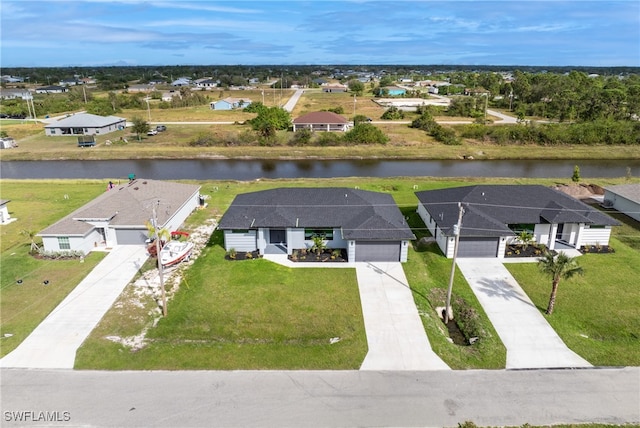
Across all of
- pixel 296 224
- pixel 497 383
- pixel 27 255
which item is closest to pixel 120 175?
pixel 27 255

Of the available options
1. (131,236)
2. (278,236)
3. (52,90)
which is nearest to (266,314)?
(278,236)

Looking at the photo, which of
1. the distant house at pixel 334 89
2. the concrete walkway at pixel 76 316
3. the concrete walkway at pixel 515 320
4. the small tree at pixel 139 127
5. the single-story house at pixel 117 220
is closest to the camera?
the concrete walkway at pixel 76 316

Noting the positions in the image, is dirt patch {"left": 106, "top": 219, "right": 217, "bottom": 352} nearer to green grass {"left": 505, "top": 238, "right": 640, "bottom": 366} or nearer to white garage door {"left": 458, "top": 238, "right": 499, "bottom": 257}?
white garage door {"left": 458, "top": 238, "right": 499, "bottom": 257}

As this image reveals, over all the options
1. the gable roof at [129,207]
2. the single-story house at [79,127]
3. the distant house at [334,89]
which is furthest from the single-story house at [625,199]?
the distant house at [334,89]

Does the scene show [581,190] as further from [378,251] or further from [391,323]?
[391,323]

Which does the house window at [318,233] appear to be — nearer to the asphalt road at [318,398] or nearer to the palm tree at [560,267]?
the asphalt road at [318,398]

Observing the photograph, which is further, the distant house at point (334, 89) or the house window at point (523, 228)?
the distant house at point (334, 89)

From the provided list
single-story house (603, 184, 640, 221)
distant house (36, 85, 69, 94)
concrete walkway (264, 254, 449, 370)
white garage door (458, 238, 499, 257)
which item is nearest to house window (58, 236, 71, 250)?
concrete walkway (264, 254, 449, 370)

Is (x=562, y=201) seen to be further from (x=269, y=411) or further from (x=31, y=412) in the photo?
(x=31, y=412)
